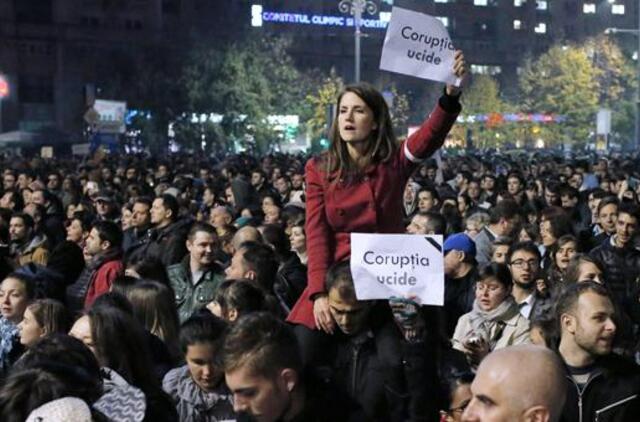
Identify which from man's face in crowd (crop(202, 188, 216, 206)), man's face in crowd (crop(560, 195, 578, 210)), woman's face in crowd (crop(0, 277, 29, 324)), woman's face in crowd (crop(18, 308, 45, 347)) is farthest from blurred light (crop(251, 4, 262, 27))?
woman's face in crowd (crop(18, 308, 45, 347))

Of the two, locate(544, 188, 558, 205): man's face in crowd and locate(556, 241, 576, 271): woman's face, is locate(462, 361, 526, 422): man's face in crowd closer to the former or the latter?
locate(556, 241, 576, 271): woman's face

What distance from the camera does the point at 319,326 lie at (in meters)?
5.70

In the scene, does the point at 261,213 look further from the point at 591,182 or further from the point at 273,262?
the point at 591,182

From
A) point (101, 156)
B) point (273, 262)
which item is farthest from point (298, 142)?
point (273, 262)

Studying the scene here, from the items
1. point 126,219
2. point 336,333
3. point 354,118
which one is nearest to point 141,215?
point 126,219

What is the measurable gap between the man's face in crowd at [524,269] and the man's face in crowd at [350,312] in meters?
3.71

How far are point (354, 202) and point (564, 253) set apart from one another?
4526 mm

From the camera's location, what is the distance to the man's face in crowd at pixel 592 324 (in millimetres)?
5766

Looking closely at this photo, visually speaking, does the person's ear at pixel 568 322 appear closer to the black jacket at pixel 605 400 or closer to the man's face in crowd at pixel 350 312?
the black jacket at pixel 605 400

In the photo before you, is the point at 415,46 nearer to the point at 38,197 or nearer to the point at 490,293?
the point at 490,293

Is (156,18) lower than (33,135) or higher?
higher

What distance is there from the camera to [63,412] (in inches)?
142

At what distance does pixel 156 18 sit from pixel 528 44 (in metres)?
50.8

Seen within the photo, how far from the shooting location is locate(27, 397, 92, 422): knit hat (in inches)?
141
